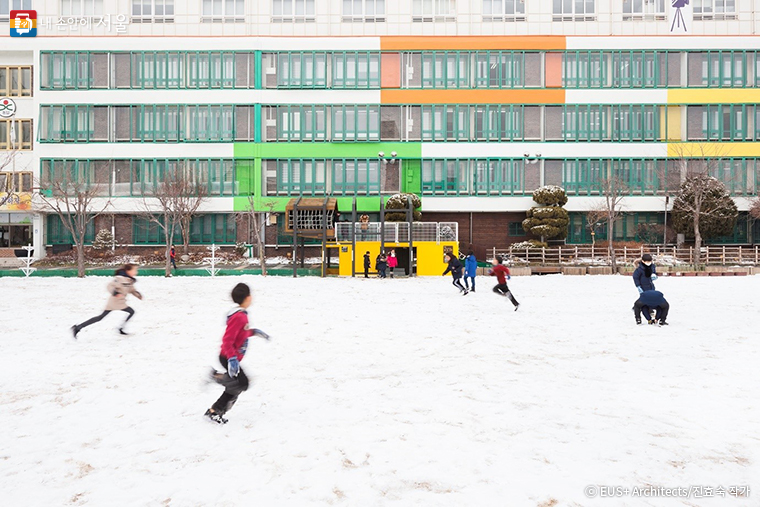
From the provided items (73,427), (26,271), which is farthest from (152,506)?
(26,271)

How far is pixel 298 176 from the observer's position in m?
36.4

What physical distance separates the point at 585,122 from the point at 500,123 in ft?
19.3

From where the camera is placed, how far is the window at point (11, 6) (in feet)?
120

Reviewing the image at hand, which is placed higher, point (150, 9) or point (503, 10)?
point (503, 10)

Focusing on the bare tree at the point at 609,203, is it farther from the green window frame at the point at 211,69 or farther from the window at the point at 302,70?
the green window frame at the point at 211,69

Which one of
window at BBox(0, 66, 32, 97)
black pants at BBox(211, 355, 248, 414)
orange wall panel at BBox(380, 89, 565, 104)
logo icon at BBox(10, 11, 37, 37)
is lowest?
black pants at BBox(211, 355, 248, 414)

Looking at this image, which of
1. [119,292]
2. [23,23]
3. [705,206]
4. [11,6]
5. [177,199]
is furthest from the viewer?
[11,6]

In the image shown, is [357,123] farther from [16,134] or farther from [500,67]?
[16,134]

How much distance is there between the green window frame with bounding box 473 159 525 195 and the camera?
119ft

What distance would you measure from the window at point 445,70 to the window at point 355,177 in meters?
6.82

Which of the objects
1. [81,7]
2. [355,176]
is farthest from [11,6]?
[355,176]

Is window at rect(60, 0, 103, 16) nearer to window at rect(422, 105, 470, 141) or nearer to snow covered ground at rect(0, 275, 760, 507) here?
window at rect(422, 105, 470, 141)

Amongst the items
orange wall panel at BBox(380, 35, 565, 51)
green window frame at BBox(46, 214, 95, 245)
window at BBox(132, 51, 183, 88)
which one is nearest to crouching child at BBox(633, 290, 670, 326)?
orange wall panel at BBox(380, 35, 565, 51)

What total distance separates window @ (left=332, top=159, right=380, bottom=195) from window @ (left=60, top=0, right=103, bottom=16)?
1996 cm
